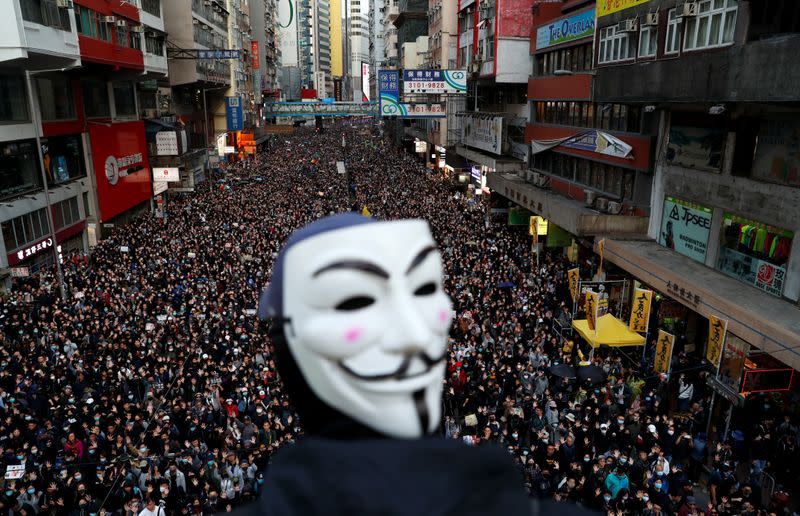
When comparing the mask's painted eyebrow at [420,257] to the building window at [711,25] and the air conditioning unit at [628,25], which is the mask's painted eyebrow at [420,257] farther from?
the air conditioning unit at [628,25]

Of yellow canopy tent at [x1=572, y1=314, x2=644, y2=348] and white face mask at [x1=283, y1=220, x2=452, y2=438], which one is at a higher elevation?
white face mask at [x1=283, y1=220, x2=452, y2=438]

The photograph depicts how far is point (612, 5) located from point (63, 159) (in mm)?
25586

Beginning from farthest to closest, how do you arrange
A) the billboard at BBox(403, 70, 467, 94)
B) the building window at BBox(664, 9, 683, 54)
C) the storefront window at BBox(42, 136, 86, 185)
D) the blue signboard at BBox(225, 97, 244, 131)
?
1. the blue signboard at BBox(225, 97, 244, 131)
2. the billboard at BBox(403, 70, 467, 94)
3. the storefront window at BBox(42, 136, 86, 185)
4. the building window at BBox(664, 9, 683, 54)

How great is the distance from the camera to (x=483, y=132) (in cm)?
3850

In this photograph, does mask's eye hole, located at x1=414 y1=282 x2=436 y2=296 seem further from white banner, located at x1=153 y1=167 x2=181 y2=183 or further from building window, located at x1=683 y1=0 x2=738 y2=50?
white banner, located at x1=153 y1=167 x2=181 y2=183

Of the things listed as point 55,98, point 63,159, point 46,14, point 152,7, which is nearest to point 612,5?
point 46,14

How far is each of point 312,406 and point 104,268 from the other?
24387 millimetres

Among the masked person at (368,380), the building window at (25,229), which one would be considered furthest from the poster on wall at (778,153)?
the building window at (25,229)

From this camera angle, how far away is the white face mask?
6.52 ft

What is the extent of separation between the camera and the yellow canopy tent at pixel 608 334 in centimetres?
1579

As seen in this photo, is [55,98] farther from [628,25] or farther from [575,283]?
[628,25]

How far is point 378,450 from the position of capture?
173 centimetres

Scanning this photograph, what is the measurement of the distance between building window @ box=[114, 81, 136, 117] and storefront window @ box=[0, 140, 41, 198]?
32.7 ft

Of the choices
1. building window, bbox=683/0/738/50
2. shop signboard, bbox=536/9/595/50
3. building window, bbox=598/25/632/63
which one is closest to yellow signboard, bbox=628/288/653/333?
building window, bbox=683/0/738/50
